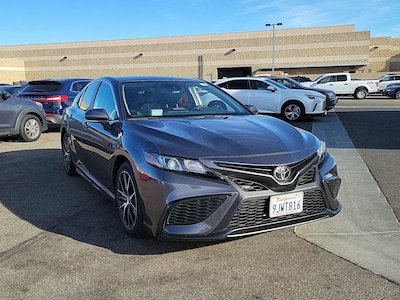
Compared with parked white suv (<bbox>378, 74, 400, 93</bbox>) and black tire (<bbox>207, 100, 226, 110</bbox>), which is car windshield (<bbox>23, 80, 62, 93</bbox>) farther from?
parked white suv (<bbox>378, 74, 400, 93</bbox>)

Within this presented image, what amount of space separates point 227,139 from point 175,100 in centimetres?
138

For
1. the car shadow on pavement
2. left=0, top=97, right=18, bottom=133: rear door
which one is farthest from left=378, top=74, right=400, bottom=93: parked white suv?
the car shadow on pavement

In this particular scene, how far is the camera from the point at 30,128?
1000 centimetres

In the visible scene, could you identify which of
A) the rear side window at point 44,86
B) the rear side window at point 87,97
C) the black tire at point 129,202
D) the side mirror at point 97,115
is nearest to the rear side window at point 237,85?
the rear side window at point 44,86

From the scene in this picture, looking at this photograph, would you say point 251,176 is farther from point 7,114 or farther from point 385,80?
point 385,80

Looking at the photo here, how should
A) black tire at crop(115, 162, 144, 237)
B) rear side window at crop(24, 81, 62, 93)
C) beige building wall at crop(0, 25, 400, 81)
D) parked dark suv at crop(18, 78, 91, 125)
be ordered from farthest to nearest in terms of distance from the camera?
beige building wall at crop(0, 25, 400, 81) → rear side window at crop(24, 81, 62, 93) → parked dark suv at crop(18, 78, 91, 125) → black tire at crop(115, 162, 144, 237)

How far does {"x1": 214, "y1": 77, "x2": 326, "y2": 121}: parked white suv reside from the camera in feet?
44.5

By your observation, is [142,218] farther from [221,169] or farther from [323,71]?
[323,71]

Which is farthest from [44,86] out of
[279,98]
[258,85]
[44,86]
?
[279,98]

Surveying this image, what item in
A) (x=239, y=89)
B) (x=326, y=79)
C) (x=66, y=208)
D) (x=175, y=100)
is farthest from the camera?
(x=326, y=79)

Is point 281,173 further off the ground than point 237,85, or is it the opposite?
point 237,85

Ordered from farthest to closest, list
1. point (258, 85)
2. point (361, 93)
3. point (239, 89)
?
point (361, 93), point (239, 89), point (258, 85)

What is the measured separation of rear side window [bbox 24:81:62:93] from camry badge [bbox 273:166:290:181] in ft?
31.0

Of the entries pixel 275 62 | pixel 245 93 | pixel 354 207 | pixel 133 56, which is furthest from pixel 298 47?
pixel 354 207
